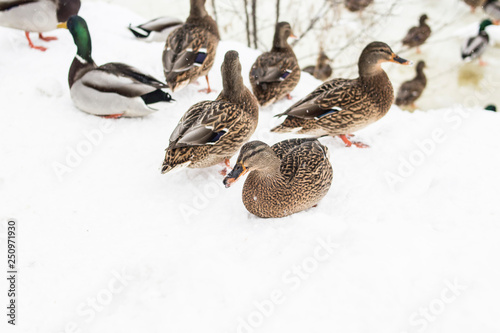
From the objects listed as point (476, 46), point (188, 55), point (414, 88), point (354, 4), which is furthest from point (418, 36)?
point (188, 55)

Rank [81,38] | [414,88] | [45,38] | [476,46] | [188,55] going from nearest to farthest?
1. [81,38]
2. [188,55]
3. [45,38]
4. [414,88]
5. [476,46]

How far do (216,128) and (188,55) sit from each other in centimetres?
157

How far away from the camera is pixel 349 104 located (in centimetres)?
388

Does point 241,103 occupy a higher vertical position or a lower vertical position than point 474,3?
higher

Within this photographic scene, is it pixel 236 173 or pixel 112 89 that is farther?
pixel 112 89

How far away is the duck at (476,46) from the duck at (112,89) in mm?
7327

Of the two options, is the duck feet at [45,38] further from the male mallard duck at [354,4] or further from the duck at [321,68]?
the male mallard duck at [354,4]

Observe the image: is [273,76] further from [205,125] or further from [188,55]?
[205,125]

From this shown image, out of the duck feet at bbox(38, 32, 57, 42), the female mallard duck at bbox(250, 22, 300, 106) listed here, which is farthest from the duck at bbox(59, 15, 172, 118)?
the duck feet at bbox(38, 32, 57, 42)

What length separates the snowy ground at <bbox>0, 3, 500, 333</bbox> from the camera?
2412mm

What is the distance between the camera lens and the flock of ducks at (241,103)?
3.10 meters

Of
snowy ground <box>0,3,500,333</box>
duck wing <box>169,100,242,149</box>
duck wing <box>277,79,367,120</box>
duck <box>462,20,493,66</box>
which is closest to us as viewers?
snowy ground <box>0,3,500,333</box>

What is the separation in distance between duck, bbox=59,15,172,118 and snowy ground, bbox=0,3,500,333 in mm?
149

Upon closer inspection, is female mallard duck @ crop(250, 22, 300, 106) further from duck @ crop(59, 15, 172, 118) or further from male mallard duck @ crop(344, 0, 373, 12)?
male mallard duck @ crop(344, 0, 373, 12)
